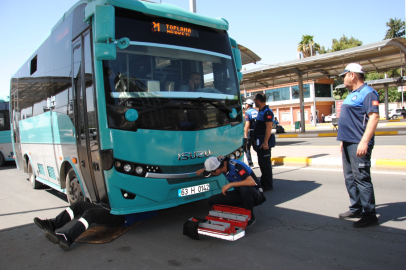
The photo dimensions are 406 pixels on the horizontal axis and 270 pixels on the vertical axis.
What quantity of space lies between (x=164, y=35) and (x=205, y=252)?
A: 3.01 m

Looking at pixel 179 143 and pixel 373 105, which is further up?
pixel 373 105

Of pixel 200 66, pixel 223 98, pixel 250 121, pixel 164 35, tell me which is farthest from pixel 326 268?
pixel 250 121

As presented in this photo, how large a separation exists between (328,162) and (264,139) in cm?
346

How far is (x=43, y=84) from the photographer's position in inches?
266

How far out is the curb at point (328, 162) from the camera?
782 centimetres

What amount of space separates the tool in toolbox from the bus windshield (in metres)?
1.26

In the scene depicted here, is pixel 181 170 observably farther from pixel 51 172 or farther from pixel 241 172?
pixel 51 172

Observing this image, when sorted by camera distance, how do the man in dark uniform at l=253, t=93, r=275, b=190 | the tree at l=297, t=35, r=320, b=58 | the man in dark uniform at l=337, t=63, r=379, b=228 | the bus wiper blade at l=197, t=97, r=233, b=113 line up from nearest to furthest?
the man in dark uniform at l=337, t=63, r=379, b=228 → the bus wiper blade at l=197, t=97, r=233, b=113 → the man in dark uniform at l=253, t=93, r=275, b=190 → the tree at l=297, t=35, r=320, b=58

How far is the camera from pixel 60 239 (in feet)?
13.0

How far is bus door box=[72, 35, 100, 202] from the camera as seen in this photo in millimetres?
4621

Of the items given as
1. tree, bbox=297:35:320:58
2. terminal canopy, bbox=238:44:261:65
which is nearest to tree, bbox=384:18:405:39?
tree, bbox=297:35:320:58

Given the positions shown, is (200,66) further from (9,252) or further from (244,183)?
(9,252)

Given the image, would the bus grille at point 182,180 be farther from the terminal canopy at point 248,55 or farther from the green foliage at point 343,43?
the green foliage at point 343,43

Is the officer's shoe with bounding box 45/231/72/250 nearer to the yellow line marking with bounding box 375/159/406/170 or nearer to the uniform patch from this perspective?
the uniform patch
